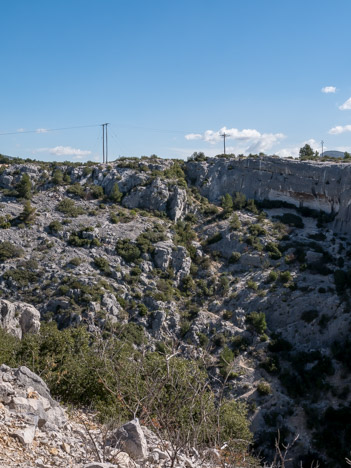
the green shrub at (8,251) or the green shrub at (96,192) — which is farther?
the green shrub at (96,192)

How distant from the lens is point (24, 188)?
144 feet

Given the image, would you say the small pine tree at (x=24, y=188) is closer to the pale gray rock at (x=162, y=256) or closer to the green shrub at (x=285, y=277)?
the pale gray rock at (x=162, y=256)

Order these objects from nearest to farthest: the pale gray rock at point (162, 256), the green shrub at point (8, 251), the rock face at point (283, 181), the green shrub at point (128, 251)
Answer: the green shrub at point (8, 251), the green shrub at point (128, 251), the pale gray rock at point (162, 256), the rock face at point (283, 181)

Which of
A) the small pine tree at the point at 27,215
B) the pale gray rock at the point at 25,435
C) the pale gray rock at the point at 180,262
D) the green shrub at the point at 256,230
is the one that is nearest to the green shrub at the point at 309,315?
the pale gray rock at the point at 180,262

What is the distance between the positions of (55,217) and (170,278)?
13.9 meters

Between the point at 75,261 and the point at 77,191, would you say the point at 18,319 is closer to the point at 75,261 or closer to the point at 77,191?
the point at 75,261

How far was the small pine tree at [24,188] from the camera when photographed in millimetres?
43822

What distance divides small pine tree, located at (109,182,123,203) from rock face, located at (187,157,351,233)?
1130 cm

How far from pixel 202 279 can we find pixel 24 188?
71.6ft

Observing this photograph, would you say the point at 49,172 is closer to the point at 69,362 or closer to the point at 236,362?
the point at 236,362

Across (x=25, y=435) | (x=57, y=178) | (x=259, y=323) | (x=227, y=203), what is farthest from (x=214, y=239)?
(x=25, y=435)

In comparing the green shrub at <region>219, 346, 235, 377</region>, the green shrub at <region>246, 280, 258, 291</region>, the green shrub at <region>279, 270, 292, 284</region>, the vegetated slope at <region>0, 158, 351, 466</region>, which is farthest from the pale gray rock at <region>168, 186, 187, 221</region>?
the green shrub at <region>219, 346, 235, 377</region>

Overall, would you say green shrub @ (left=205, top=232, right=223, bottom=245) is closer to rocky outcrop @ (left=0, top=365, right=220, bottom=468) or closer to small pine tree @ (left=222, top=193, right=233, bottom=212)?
small pine tree @ (left=222, top=193, right=233, bottom=212)

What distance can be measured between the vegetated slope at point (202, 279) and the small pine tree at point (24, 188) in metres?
0.20
